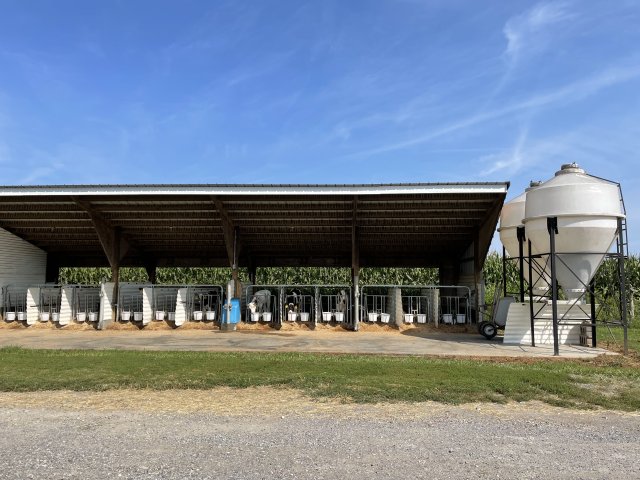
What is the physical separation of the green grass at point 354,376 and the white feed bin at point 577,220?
3.25m

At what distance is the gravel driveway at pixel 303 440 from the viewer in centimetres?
493

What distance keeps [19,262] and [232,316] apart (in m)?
12.0

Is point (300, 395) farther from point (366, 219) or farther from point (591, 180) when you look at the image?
point (366, 219)

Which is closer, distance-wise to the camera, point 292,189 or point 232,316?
point 292,189

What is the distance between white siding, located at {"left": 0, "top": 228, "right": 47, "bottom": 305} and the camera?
2323 cm

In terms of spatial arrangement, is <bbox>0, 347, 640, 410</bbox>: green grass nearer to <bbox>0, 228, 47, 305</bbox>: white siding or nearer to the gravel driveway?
the gravel driveway

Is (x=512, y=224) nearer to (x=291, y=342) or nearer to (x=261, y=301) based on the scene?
(x=291, y=342)

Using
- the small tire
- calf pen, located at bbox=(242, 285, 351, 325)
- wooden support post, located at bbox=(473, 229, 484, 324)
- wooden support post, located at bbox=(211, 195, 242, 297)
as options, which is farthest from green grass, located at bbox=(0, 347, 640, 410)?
wooden support post, located at bbox=(211, 195, 242, 297)

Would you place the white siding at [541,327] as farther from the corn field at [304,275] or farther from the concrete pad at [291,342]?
the corn field at [304,275]

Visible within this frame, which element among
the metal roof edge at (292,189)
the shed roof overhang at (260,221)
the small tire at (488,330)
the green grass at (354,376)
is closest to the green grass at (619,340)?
the green grass at (354,376)

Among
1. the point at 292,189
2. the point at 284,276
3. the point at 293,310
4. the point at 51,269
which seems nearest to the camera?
the point at 292,189

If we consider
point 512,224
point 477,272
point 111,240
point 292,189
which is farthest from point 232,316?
point 512,224

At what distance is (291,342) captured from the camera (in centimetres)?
1661

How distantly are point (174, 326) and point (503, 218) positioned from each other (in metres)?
14.6
